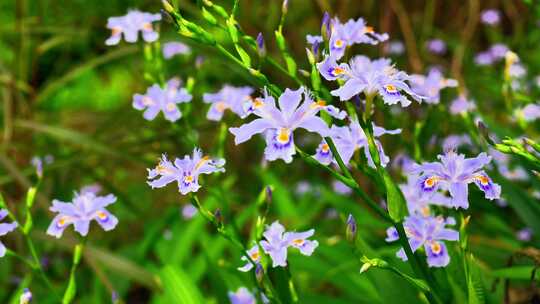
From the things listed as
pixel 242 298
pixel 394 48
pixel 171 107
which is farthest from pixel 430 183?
pixel 394 48

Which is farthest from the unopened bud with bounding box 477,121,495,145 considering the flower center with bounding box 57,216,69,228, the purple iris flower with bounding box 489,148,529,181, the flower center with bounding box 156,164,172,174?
the purple iris flower with bounding box 489,148,529,181

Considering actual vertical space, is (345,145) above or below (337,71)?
below

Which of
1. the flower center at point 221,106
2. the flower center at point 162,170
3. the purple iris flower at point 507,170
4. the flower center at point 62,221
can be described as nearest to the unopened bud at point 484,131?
the flower center at point 162,170

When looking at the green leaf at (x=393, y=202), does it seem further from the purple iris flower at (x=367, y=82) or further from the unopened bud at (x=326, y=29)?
the unopened bud at (x=326, y=29)

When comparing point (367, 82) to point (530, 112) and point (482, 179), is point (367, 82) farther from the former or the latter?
point (530, 112)

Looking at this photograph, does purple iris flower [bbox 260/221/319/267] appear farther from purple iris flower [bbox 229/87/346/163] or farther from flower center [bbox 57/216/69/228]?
flower center [bbox 57/216/69/228]

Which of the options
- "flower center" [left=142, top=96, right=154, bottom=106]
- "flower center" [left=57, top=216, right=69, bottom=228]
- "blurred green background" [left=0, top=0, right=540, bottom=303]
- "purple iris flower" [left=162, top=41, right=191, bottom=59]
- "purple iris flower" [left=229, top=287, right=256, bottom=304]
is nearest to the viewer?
"flower center" [left=57, top=216, right=69, bottom=228]

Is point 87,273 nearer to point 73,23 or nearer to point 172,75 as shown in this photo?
point 172,75
